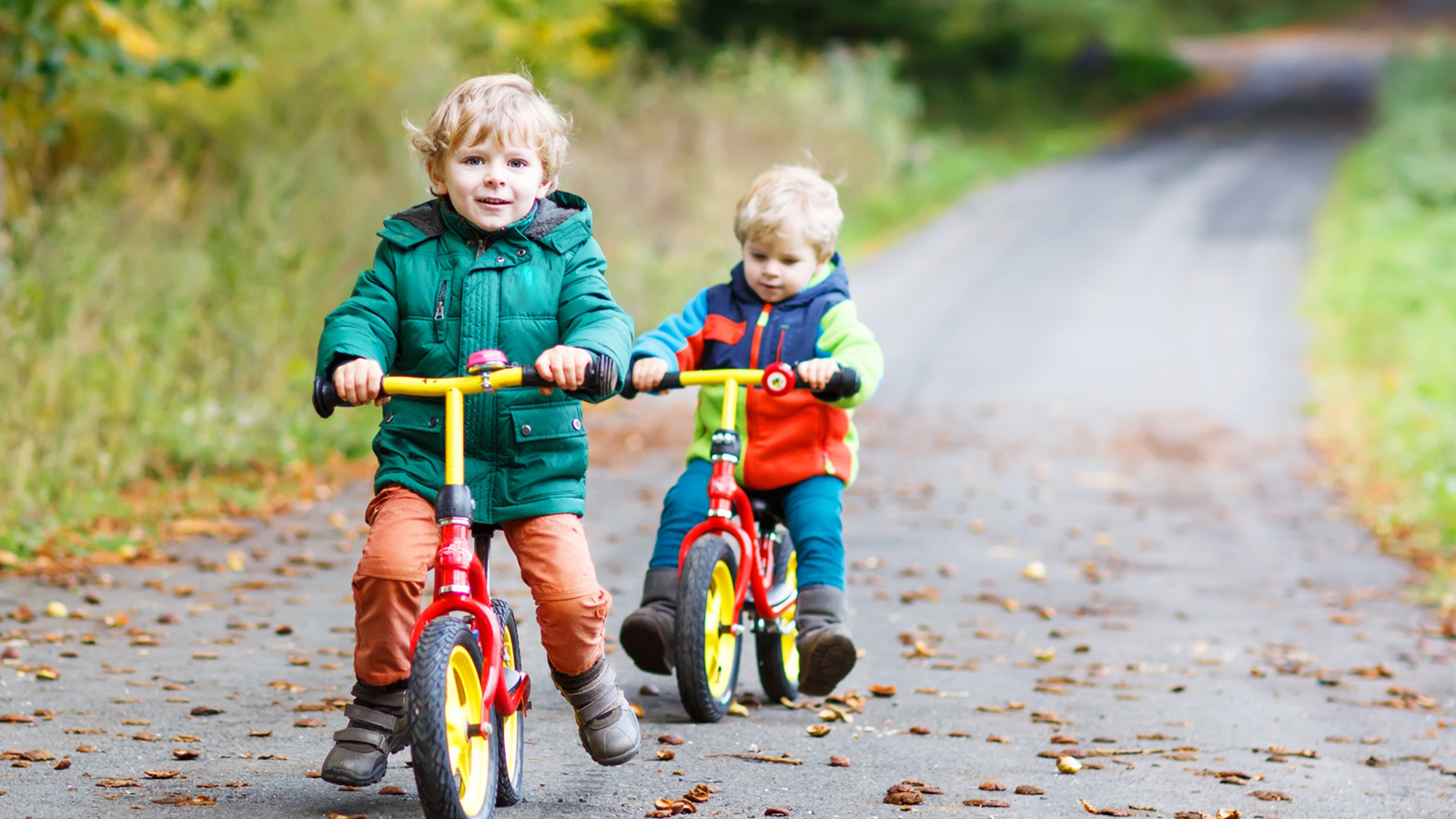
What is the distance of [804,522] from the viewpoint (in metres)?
5.44

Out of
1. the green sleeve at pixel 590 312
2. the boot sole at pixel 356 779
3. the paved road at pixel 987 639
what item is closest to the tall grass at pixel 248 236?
the paved road at pixel 987 639

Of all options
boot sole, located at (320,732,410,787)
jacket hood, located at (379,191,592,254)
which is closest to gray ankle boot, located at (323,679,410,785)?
boot sole, located at (320,732,410,787)

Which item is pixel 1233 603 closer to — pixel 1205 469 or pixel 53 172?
pixel 1205 469

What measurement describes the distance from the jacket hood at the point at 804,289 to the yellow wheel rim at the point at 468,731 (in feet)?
6.45

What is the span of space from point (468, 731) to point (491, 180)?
133 cm

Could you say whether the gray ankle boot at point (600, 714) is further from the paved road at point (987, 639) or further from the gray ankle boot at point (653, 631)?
the gray ankle boot at point (653, 631)

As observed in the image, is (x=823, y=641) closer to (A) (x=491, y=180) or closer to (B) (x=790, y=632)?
(B) (x=790, y=632)

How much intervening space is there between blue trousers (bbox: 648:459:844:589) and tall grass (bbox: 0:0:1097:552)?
45.3 inches

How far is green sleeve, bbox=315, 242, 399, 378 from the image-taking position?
12.9ft

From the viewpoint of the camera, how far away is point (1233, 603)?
7836 mm

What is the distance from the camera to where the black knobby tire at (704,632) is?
16.5 ft

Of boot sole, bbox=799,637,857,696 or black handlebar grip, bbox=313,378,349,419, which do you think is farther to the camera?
boot sole, bbox=799,637,857,696

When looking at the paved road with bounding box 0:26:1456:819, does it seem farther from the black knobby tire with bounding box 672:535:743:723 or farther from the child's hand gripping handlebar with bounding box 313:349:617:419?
the child's hand gripping handlebar with bounding box 313:349:617:419

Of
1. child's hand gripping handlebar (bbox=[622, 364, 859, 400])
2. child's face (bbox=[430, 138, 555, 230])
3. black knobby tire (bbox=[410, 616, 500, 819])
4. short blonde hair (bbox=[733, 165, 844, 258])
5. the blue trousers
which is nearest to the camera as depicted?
black knobby tire (bbox=[410, 616, 500, 819])
